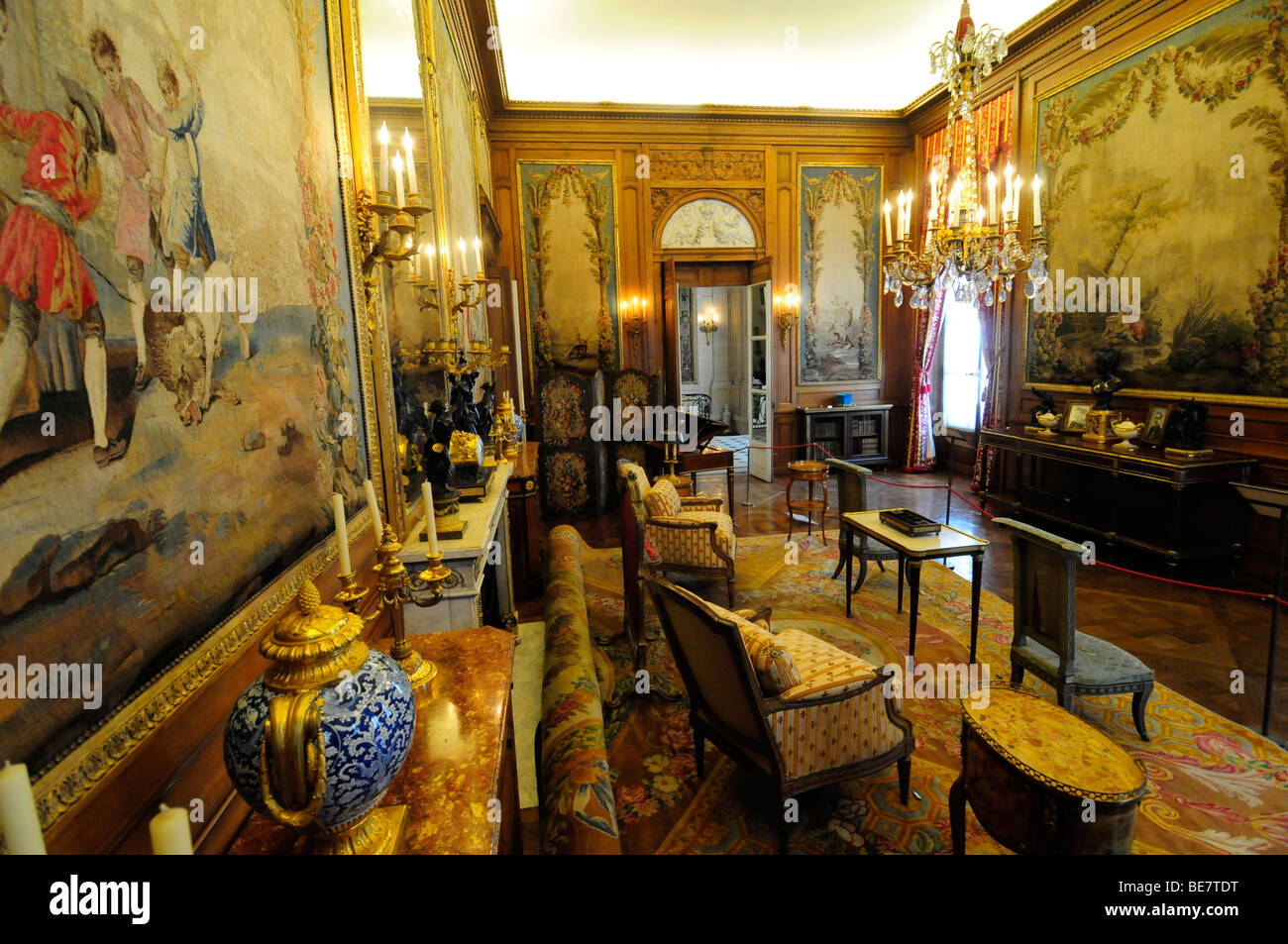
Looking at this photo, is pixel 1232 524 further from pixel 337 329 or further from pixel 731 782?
pixel 337 329

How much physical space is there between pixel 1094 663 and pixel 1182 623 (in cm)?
181

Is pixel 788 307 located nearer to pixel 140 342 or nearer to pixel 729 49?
pixel 729 49

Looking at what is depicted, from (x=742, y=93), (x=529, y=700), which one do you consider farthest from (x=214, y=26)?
(x=742, y=93)

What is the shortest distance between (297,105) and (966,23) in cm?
409

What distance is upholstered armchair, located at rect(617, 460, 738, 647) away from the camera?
155 inches

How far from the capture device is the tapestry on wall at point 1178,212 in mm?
4504

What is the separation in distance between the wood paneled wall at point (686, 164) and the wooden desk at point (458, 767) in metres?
6.82

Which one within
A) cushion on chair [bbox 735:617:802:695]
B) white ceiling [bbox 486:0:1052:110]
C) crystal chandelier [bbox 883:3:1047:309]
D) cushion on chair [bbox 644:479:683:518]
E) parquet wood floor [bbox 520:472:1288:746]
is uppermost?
white ceiling [bbox 486:0:1052:110]

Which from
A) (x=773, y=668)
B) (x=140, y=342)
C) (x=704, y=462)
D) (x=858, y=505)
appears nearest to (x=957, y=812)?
(x=773, y=668)

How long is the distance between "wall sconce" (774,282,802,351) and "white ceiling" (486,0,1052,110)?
2.41 m

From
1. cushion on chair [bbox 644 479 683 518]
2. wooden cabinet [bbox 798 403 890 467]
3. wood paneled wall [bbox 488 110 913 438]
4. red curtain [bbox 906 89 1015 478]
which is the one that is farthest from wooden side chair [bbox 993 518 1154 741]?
wood paneled wall [bbox 488 110 913 438]

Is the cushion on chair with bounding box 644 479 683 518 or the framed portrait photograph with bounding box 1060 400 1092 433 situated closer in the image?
the cushion on chair with bounding box 644 479 683 518

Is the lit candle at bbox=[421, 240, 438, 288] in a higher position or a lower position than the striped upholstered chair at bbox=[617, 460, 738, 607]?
higher

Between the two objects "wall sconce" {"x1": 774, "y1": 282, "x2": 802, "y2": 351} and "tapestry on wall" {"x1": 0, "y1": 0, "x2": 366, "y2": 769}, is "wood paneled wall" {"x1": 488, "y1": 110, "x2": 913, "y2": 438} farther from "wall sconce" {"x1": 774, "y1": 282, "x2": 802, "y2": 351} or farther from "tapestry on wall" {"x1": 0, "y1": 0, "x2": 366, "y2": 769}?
"tapestry on wall" {"x1": 0, "y1": 0, "x2": 366, "y2": 769}
